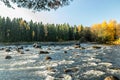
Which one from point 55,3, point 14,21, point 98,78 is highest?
point 14,21

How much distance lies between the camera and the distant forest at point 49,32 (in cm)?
9388

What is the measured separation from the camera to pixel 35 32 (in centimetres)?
10619

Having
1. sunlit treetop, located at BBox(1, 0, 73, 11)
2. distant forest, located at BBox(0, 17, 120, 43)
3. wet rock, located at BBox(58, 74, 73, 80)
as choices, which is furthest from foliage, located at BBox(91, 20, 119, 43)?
sunlit treetop, located at BBox(1, 0, 73, 11)

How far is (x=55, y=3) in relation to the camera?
882 cm

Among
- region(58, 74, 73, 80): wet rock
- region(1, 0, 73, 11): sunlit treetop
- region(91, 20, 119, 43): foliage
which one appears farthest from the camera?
region(91, 20, 119, 43): foliage

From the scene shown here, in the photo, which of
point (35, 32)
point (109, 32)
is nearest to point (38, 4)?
point (109, 32)

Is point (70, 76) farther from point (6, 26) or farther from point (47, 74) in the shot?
point (6, 26)

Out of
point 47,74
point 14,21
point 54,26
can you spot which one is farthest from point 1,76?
point 54,26

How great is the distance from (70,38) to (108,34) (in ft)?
107

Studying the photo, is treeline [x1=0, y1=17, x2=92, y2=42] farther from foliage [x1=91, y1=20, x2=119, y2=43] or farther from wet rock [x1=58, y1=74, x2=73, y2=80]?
wet rock [x1=58, y1=74, x2=73, y2=80]

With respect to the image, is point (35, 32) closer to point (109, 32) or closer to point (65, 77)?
point (109, 32)

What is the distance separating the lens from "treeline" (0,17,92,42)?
95.5m

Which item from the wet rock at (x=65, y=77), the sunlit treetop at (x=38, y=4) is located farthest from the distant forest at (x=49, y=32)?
the sunlit treetop at (x=38, y=4)

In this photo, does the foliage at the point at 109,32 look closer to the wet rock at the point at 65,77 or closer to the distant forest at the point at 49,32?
the distant forest at the point at 49,32
